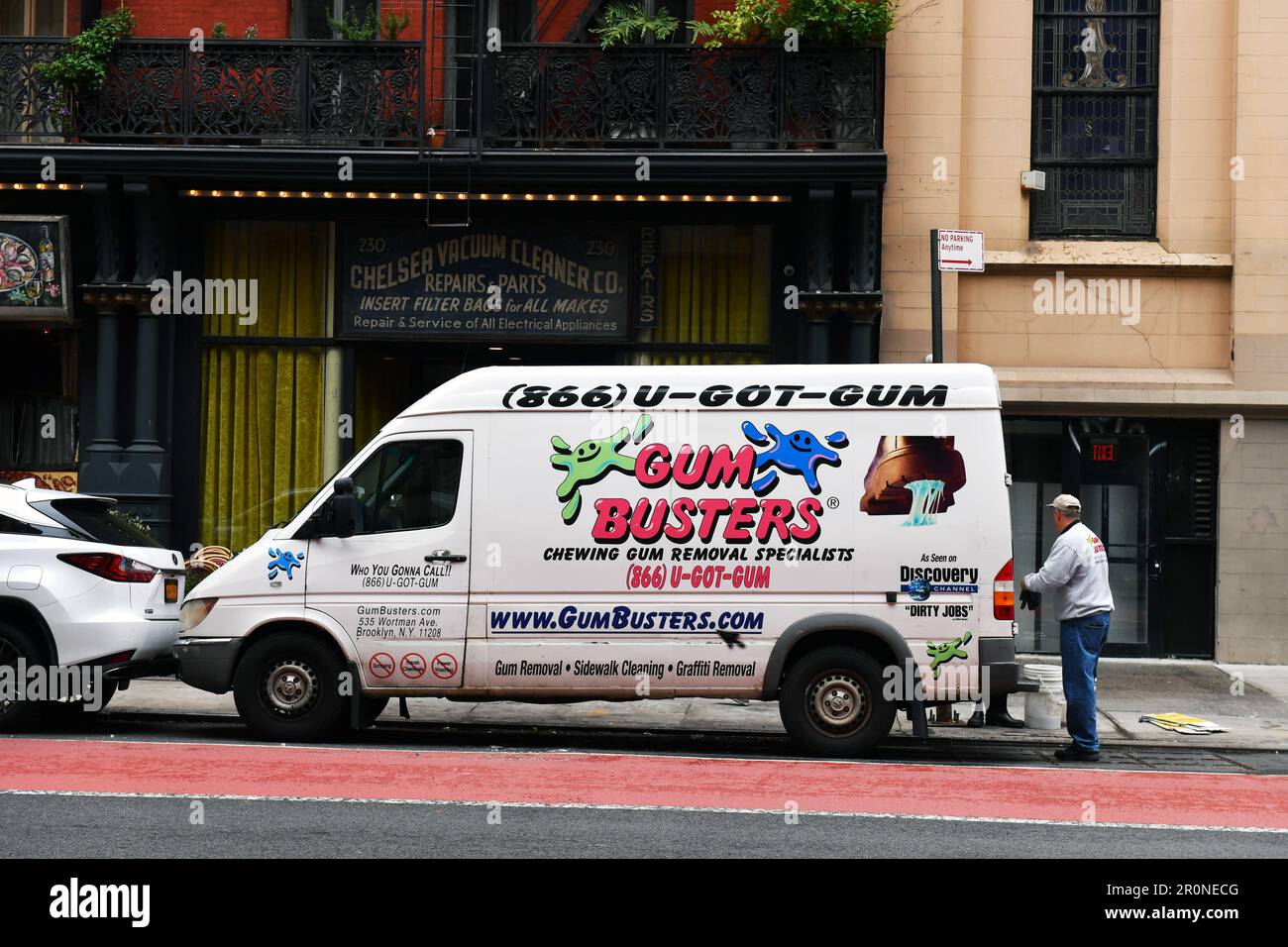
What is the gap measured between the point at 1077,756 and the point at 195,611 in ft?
21.1

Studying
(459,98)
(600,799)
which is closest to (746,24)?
(459,98)

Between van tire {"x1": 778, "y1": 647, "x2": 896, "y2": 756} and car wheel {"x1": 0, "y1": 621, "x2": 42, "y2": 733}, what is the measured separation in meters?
5.39

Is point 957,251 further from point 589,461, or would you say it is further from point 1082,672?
point 589,461

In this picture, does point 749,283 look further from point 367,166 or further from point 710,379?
point 710,379

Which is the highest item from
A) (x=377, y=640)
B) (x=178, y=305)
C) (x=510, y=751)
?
(x=178, y=305)

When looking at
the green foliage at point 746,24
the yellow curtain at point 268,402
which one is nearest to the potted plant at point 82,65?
the yellow curtain at point 268,402

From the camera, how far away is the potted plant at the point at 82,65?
15.8 metres

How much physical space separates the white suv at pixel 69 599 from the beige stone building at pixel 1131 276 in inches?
329

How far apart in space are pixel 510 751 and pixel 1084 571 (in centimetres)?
428

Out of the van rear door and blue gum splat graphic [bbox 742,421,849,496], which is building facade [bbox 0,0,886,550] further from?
the van rear door

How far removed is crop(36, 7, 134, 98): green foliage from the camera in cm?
1577

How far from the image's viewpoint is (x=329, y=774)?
9453 millimetres

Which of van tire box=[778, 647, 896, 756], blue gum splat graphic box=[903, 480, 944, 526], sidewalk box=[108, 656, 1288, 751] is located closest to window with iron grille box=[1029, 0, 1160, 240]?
sidewalk box=[108, 656, 1288, 751]
